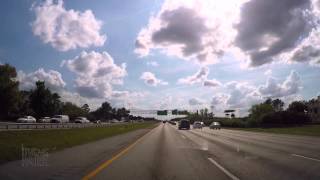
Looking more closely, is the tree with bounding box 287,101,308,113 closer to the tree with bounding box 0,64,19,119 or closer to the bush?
the bush

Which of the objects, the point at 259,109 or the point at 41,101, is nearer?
the point at 41,101

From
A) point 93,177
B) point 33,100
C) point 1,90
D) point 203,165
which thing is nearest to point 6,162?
point 93,177

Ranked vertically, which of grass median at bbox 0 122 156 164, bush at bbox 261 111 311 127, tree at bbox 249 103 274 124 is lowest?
grass median at bbox 0 122 156 164

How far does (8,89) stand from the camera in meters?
99.5

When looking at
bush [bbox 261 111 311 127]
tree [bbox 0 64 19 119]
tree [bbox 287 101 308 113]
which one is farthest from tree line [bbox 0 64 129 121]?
tree [bbox 287 101 308 113]

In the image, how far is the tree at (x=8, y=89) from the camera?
98.9m

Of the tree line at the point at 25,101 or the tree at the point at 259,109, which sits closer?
the tree line at the point at 25,101

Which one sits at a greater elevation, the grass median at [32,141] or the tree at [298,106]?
the tree at [298,106]

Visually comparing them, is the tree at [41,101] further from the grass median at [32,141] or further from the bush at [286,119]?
the grass median at [32,141]

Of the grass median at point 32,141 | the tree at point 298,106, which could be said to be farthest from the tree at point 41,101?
the grass median at point 32,141

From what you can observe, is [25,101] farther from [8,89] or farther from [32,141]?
[32,141]

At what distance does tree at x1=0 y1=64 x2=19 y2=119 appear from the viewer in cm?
9894

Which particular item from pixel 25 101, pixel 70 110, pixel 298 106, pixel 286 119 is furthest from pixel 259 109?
pixel 25 101

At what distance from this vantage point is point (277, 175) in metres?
13.1
